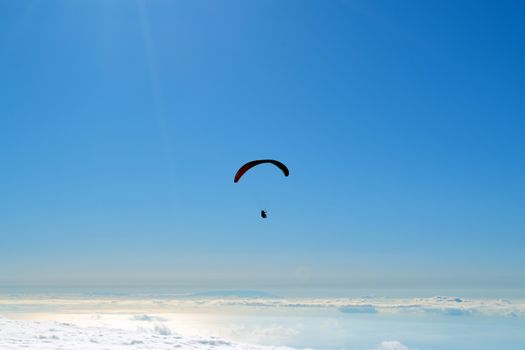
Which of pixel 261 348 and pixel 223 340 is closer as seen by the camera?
pixel 261 348

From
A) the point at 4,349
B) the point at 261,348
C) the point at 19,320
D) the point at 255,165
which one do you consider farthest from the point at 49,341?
the point at 255,165

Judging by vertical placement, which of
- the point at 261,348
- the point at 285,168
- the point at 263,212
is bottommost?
the point at 261,348

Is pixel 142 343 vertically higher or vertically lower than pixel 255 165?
lower

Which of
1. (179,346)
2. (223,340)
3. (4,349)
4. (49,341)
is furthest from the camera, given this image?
(223,340)

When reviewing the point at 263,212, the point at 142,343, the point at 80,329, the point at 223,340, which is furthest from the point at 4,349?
the point at 263,212

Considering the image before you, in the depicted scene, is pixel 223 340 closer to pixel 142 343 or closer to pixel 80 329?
pixel 142 343

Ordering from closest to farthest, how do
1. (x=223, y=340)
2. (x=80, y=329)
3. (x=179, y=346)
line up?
1. (x=179, y=346)
2. (x=223, y=340)
3. (x=80, y=329)

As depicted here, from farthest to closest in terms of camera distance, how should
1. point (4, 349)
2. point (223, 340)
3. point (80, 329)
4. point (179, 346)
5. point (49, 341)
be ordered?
point (80, 329) → point (223, 340) → point (179, 346) → point (49, 341) → point (4, 349)

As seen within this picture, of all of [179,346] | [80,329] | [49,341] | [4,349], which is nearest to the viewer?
[4,349]

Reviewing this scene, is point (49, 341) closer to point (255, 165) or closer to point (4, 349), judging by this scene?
point (4, 349)
